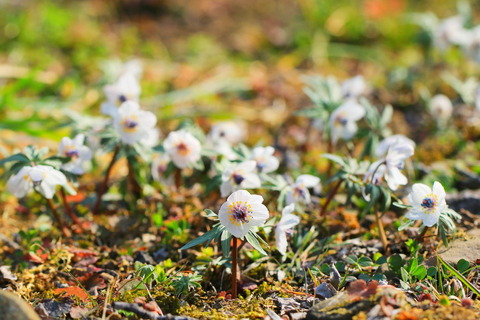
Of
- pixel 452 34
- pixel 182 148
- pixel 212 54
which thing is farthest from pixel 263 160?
pixel 212 54

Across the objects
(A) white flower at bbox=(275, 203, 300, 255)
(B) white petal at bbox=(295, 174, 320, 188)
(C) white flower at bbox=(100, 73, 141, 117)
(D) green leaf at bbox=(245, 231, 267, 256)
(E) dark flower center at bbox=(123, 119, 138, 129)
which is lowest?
(A) white flower at bbox=(275, 203, 300, 255)

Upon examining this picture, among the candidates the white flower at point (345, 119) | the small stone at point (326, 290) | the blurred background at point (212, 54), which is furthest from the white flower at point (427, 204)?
the blurred background at point (212, 54)

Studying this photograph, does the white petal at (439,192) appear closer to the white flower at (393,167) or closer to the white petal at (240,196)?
the white flower at (393,167)

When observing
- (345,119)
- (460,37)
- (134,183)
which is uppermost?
(460,37)

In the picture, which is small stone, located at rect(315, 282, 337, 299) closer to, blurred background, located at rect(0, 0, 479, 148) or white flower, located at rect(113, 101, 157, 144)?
white flower, located at rect(113, 101, 157, 144)

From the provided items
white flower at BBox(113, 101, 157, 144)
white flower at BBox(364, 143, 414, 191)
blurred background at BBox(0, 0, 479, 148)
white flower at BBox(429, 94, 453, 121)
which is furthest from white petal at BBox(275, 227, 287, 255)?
white flower at BBox(429, 94, 453, 121)

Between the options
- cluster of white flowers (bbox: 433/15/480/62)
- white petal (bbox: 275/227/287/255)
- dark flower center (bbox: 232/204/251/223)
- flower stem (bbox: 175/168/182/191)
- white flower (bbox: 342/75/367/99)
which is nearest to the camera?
dark flower center (bbox: 232/204/251/223)

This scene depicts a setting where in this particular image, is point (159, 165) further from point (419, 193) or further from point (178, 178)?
point (419, 193)
